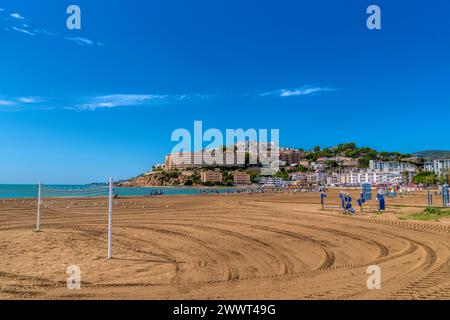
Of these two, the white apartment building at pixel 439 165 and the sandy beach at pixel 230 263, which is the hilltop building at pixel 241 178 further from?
the sandy beach at pixel 230 263

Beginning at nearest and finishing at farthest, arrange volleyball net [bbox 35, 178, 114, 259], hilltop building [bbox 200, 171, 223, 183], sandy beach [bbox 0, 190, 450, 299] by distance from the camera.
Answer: sandy beach [bbox 0, 190, 450, 299], volleyball net [bbox 35, 178, 114, 259], hilltop building [bbox 200, 171, 223, 183]

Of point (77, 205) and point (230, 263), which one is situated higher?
point (230, 263)

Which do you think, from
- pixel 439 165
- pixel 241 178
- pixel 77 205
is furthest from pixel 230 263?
pixel 439 165

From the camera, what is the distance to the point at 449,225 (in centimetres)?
1457

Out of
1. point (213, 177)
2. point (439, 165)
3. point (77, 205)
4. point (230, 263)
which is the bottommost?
point (77, 205)

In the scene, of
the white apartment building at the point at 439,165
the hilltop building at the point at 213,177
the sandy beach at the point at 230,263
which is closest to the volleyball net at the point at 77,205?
the sandy beach at the point at 230,263

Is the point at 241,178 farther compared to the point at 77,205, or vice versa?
the point at 241,178

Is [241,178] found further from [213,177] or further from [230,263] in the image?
[230,263]

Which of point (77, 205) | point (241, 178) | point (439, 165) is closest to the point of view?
point (77, 205)

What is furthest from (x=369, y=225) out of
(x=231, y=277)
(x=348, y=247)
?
(x=231, y=277)

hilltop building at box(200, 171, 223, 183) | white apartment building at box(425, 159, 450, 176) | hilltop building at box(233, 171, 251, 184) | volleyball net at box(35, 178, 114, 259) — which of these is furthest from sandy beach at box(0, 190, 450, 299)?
white apartment building at box(425, 159, 450, 176)

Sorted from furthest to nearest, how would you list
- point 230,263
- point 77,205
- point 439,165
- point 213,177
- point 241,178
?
point 213,177 → point 241,178 → point 439,165 → point 77,205 → point 230,263

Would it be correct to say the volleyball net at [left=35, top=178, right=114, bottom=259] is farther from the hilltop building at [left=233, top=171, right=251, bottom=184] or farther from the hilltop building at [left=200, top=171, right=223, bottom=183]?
the hilltop building at [left=200, top=171, right=223, bottom=183]
